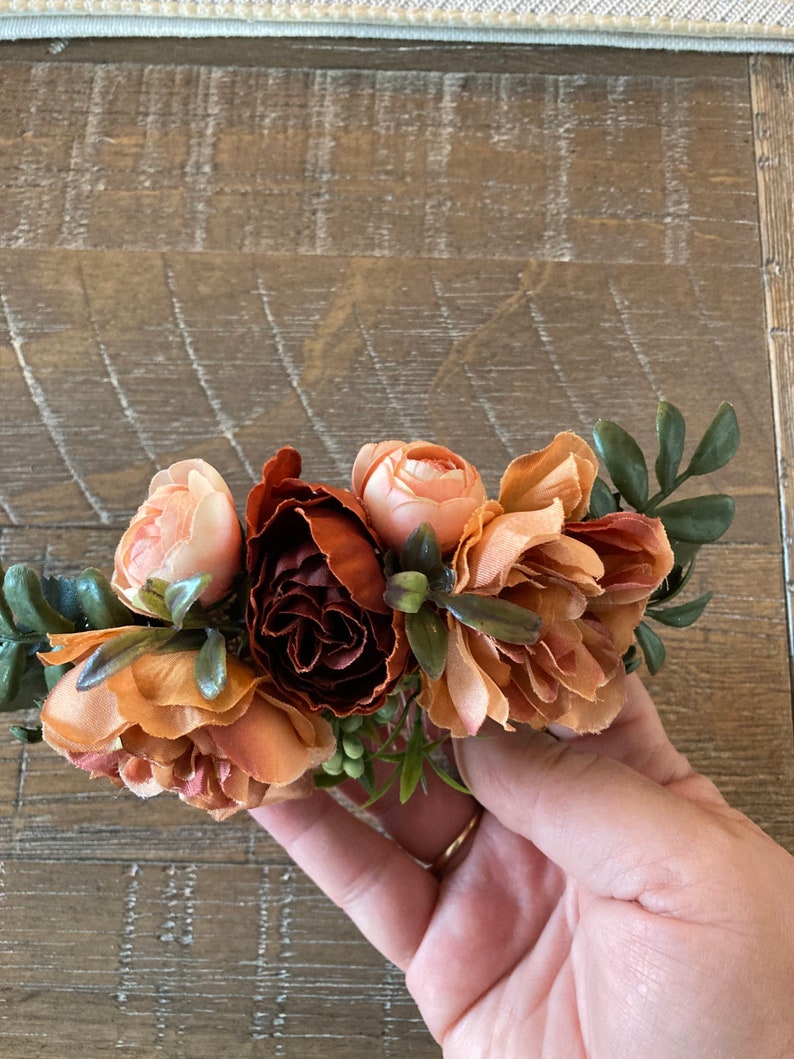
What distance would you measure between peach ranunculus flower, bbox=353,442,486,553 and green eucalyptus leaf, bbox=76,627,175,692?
0.24 feet

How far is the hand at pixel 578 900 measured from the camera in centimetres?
32

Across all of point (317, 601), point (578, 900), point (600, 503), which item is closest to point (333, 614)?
point (317, 601)

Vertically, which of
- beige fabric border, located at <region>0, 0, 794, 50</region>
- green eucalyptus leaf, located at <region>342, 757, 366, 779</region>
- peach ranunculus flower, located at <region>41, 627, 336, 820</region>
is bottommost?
green eucalyptus leaf, located at <region>342, 757, 366, 779</region>

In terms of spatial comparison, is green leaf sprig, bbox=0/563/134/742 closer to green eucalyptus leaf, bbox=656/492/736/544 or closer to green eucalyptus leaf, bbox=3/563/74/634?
green eucalyptus leaf, bbox=3/563/74/634

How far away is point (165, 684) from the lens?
9.1 inches

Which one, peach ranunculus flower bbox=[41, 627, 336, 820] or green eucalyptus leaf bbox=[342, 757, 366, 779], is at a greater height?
peach ranunculus flower bbox=[41, 627, 336, 820]

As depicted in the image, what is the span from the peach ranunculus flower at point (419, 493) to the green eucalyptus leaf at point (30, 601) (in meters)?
0.11

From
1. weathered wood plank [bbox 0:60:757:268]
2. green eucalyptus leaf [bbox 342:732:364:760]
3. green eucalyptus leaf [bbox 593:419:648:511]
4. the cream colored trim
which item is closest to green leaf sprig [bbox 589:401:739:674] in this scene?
green eucalyptus leaf [bbox 593:419:648:511]

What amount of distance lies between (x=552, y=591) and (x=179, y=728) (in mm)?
108

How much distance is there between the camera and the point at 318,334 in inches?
19.1

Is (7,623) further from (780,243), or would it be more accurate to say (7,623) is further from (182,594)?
(780,243)

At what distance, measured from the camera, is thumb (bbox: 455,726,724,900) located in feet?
1.06

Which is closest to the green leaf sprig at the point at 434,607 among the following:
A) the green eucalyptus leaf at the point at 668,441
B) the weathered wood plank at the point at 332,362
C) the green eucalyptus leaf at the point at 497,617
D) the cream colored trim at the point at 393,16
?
the green eucalyptus leaf at the point at 497,617

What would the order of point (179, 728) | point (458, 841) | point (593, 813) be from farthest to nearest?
point (458, 841), point (593, 813), point (179, 728)
